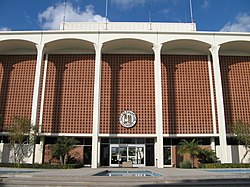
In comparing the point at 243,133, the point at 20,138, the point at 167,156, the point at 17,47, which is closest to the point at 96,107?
the point at 20,138

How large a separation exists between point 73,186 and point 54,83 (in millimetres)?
17565

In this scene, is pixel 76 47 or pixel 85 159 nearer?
pixel 85 159

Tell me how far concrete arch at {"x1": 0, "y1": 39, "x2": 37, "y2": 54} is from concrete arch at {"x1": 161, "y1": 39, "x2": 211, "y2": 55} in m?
14.4

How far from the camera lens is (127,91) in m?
26.6

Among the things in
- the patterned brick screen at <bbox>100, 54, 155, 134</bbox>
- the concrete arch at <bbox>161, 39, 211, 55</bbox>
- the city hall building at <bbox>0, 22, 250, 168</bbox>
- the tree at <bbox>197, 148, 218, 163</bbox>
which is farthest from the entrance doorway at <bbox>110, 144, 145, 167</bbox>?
the concrete arch at <bbox>161, 39, 211, 55</bbox>

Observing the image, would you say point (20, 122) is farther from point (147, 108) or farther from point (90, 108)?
point (147, 108)

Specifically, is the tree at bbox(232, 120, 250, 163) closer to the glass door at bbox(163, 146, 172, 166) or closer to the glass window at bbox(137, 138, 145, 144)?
the glass door at bbox(163, 146, 172, 166)

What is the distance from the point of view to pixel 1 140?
2603 cm

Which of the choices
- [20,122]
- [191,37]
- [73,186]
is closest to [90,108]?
[20,122]

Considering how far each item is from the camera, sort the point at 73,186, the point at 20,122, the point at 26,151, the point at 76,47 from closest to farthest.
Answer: the point at 73,186 < the point at 20,122 < the point at 26,151 < the point at 76,47

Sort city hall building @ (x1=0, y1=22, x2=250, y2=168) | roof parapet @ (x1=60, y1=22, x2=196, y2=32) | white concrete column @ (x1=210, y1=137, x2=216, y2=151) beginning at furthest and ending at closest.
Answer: roof parapet @ (x1=60, y1=22, x2=196, y2=32), white concrete column @ (x1=210, y1=137, x2=216, y2=151), city hall building @ (x1=0, y1=22, x2=250, y2=168)

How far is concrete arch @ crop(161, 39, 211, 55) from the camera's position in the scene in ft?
86.9

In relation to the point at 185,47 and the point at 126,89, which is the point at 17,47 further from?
the point at 185,47

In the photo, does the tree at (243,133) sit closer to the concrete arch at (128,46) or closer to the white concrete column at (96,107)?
the concrete arch at (128,46)
